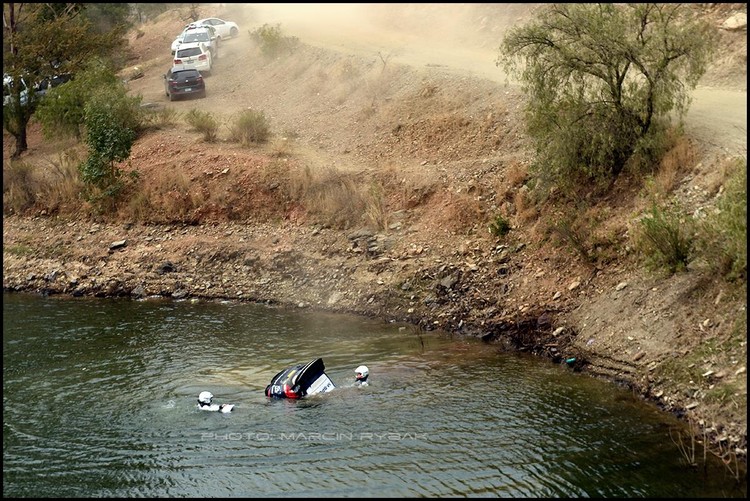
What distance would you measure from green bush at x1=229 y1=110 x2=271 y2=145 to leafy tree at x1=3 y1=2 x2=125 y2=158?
11.2 m

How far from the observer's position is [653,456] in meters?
16.0

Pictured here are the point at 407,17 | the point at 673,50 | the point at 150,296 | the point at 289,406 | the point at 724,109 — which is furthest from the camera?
the point at 407,17

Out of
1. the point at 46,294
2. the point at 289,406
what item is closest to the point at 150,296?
the point at 46,294

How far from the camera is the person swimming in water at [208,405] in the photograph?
18.8 meters

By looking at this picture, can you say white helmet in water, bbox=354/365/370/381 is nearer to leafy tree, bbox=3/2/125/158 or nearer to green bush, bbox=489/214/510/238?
green bush, bbox=489/214/510/238

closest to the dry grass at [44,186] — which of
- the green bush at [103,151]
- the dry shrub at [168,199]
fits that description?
the green bush at [103,151]

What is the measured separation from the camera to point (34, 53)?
40.9 meters

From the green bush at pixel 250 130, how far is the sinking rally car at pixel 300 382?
671 inches

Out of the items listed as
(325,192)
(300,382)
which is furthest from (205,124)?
(300,382)

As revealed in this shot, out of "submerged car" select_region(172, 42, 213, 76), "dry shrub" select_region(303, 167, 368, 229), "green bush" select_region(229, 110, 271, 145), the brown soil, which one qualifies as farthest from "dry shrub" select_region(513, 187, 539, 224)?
"submerged car" select_region(172, 42, 213, 76)

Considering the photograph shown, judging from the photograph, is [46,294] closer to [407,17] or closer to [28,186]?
[28,186]

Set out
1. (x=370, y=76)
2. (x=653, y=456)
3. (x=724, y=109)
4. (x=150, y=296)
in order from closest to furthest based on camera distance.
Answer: (x=653, y=456), (x=724, y=109), (x=150, y=296), (x=370, y=76)

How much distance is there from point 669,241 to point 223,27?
3764cm

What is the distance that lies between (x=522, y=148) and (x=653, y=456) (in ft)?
49.4
